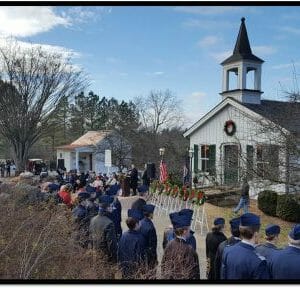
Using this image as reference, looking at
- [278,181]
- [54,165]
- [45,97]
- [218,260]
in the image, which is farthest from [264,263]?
[54,165]

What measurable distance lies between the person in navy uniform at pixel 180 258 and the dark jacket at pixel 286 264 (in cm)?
106

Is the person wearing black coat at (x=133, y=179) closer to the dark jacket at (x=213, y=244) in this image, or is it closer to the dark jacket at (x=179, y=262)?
the dark jacket at (x=213, y=244)

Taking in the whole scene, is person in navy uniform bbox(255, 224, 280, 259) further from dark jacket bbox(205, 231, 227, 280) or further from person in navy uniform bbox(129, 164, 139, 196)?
person in navy uniform bbox(129, 164, 139, 196)

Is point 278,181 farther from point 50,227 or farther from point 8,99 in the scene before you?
point 8,99

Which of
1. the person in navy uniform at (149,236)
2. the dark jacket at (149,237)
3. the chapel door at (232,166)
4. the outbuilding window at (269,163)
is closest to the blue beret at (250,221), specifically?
the person in navy uniform at (149,236)

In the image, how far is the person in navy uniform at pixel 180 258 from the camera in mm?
5336

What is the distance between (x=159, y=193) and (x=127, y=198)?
12.0ft

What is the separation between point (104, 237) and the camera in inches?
293

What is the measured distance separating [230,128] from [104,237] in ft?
52.4


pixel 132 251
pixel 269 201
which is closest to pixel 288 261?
pixel 132 251

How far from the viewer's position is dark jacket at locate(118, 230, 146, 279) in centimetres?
637

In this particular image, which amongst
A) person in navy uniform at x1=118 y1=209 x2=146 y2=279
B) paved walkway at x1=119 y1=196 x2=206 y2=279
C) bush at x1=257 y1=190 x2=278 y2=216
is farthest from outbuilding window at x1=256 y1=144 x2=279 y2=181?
person in navy uniform at x1=118 y1=209 x2=146 y2=279
